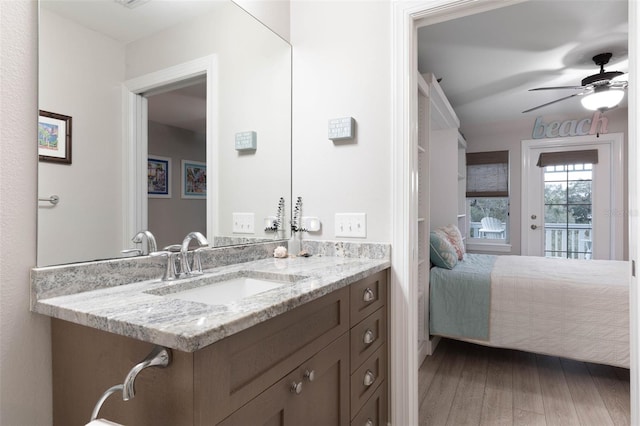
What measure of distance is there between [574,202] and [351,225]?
4.41 m

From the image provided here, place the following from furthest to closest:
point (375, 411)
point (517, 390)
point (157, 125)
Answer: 1. point (517, 390)
2. point (375, 411)
3. point (157, 125)

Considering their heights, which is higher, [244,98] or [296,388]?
[244,98]

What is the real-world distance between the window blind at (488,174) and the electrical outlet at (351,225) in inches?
163

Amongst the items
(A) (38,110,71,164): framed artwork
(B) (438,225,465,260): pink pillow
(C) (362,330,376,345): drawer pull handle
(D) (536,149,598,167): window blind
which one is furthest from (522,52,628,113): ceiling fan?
(A) (38,110,71,164): framed artwork

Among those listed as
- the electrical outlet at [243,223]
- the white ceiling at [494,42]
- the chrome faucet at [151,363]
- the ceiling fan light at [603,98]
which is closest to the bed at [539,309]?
the ceiling fan light at [603,98]

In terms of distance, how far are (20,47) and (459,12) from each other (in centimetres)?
166

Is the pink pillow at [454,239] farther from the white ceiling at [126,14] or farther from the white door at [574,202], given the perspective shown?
the white ceiling at [126,14]

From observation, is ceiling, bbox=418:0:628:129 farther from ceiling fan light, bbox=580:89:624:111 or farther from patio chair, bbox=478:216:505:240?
patio chair, bbox=478:216:505:240

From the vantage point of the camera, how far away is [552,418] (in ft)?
6.67

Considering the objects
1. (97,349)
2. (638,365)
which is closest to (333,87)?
(97,349)

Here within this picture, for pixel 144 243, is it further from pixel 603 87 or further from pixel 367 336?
pixel 603 87

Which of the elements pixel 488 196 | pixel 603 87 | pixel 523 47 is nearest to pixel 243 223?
pixel 523 47

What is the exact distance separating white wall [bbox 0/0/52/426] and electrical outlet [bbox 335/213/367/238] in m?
1.22

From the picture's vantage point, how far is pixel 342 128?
177 cm
